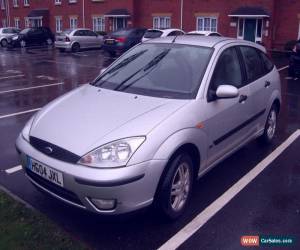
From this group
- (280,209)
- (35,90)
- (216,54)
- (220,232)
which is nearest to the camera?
(220,232)

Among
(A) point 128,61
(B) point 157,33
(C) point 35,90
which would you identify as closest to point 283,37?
(B) point 157,33

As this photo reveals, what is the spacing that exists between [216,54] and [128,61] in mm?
1258

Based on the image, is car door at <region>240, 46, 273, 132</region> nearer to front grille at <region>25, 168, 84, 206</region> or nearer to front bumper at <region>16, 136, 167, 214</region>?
front bumper at <region>16, 136, 167, 214</region>

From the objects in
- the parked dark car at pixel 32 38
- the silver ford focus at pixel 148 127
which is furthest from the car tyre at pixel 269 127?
the parked dark car at pixel 32 38

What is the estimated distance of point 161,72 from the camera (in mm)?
4738

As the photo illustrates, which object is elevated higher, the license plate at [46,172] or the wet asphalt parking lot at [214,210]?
the license plate at [46,172]

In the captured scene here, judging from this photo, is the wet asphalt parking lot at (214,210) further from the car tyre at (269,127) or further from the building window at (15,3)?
the building window at (15,3)

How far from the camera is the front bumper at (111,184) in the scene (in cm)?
336

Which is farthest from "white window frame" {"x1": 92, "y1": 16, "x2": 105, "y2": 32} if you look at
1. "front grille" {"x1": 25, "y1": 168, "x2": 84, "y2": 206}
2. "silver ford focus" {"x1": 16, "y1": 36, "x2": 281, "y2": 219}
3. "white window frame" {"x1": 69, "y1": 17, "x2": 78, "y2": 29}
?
"front grille" {"x1": 25, "y1": 168, "x2": 84, "y2": 206}

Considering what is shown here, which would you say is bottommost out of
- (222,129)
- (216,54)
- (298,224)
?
(298,224)

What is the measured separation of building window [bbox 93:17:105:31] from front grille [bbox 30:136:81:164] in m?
31.1

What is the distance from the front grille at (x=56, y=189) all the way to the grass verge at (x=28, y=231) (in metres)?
0.37

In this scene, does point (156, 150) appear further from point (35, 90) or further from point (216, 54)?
point (35, 90)

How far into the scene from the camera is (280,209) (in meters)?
4.36
